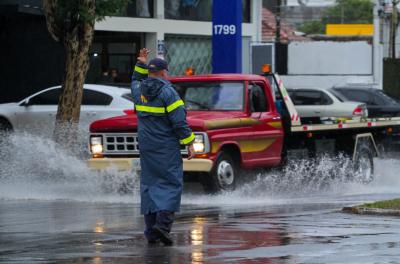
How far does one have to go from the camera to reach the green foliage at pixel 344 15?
3706 inches

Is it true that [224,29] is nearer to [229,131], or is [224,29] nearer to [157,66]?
[229,131]

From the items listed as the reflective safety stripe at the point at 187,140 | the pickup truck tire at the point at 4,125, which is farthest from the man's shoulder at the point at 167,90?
the pickup truck tire at the point at 4,125

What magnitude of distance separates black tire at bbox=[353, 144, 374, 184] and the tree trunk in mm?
4925

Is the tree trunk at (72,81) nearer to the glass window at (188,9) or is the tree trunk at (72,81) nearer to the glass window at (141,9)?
the glass window at (141,9)

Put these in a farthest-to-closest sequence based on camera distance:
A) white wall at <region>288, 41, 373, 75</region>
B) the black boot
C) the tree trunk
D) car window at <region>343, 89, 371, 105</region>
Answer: white wall at <region>288, 41, 373, 75</region>
car window at <region>343, 89, 371, 105</region>
the tree trunk
the black boot

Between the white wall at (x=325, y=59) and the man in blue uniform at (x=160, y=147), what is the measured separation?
26569mm

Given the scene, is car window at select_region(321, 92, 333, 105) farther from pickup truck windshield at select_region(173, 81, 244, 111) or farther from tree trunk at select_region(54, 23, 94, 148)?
pickup truck windshield at select_region(173, 81, 244, 111)

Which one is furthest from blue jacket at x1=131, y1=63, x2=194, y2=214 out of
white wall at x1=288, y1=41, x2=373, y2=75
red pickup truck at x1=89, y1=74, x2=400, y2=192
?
white wall at x1=288, y1=41, x2=373, y2=75

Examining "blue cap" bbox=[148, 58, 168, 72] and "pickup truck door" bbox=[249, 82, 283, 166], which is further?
"pickup truck door" bbox=[249, 82, 283, 166]

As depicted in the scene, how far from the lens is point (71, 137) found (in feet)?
64.0

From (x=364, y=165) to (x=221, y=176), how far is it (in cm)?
421

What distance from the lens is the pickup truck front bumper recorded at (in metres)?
15.5

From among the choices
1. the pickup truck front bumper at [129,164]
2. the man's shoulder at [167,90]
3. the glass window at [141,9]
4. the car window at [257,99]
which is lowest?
the pickup truck front bumper at [129,164]

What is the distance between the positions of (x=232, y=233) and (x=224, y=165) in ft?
16.7
